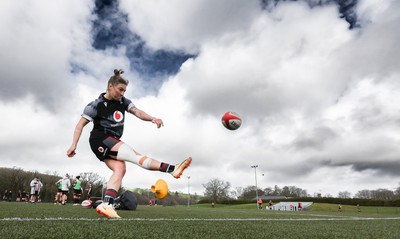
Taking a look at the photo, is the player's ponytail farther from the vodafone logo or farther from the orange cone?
the orange cone

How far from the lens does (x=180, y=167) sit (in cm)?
393

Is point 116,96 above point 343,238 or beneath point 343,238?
above

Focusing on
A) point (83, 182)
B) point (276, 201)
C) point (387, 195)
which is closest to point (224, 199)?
point (276, 201)

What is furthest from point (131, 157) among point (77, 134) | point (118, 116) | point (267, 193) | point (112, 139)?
point (267, 193)

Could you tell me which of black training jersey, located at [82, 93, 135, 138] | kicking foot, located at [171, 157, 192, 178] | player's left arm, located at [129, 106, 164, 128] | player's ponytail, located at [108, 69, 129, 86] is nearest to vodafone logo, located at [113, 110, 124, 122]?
black training jersey, located at [82, 93, 135, 138]

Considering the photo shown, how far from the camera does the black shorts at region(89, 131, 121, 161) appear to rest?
4.15 m

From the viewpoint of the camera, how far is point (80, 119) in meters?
4.31

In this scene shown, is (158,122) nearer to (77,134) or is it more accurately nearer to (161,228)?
(77,134)

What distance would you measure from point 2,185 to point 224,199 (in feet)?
213

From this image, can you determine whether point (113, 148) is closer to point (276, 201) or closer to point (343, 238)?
point (343, 238)

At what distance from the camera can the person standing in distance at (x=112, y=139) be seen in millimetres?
3990

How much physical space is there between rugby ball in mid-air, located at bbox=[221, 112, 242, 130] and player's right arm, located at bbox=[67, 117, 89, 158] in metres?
3.92

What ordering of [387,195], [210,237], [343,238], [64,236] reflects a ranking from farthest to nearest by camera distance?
[387,195], [343,238], [210,237], [64,236]

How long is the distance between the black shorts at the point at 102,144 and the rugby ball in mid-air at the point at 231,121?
146 inches
